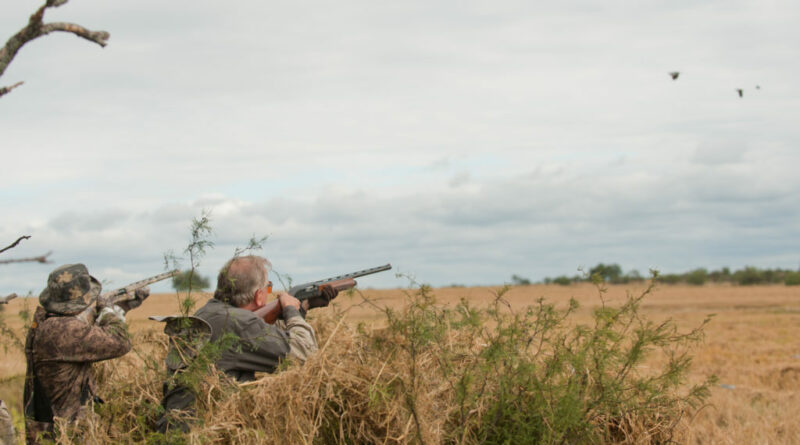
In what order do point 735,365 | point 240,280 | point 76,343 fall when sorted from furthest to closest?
point 735,365 < point 240,280 < point 76,343

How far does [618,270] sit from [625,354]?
196 feet

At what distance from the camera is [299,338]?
5562 millimetres

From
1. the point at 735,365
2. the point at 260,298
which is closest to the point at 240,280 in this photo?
the point at 260,298

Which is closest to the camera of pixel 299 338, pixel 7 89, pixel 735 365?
pixel 7 89

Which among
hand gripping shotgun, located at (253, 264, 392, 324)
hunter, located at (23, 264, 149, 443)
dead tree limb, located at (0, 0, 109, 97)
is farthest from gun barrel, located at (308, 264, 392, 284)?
dead tree limb, located at (0, 0, 109, 97)

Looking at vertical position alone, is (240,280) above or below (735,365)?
above

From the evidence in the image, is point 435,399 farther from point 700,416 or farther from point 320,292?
point 700,416

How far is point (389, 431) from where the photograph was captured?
4961 millimetres

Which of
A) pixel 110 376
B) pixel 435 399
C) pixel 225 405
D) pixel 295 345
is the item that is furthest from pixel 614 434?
pixel 110 376

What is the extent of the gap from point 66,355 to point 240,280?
135 centimetres

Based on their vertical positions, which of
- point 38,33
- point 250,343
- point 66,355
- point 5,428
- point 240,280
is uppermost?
point 38,33

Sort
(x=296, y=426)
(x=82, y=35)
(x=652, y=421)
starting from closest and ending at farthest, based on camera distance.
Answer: (x=82, y=35)
(x=296, y=426)
(x=652, y=421)

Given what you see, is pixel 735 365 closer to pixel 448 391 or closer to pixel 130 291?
pixel 448 391

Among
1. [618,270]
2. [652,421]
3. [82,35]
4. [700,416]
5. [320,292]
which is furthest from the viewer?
[618,270]
